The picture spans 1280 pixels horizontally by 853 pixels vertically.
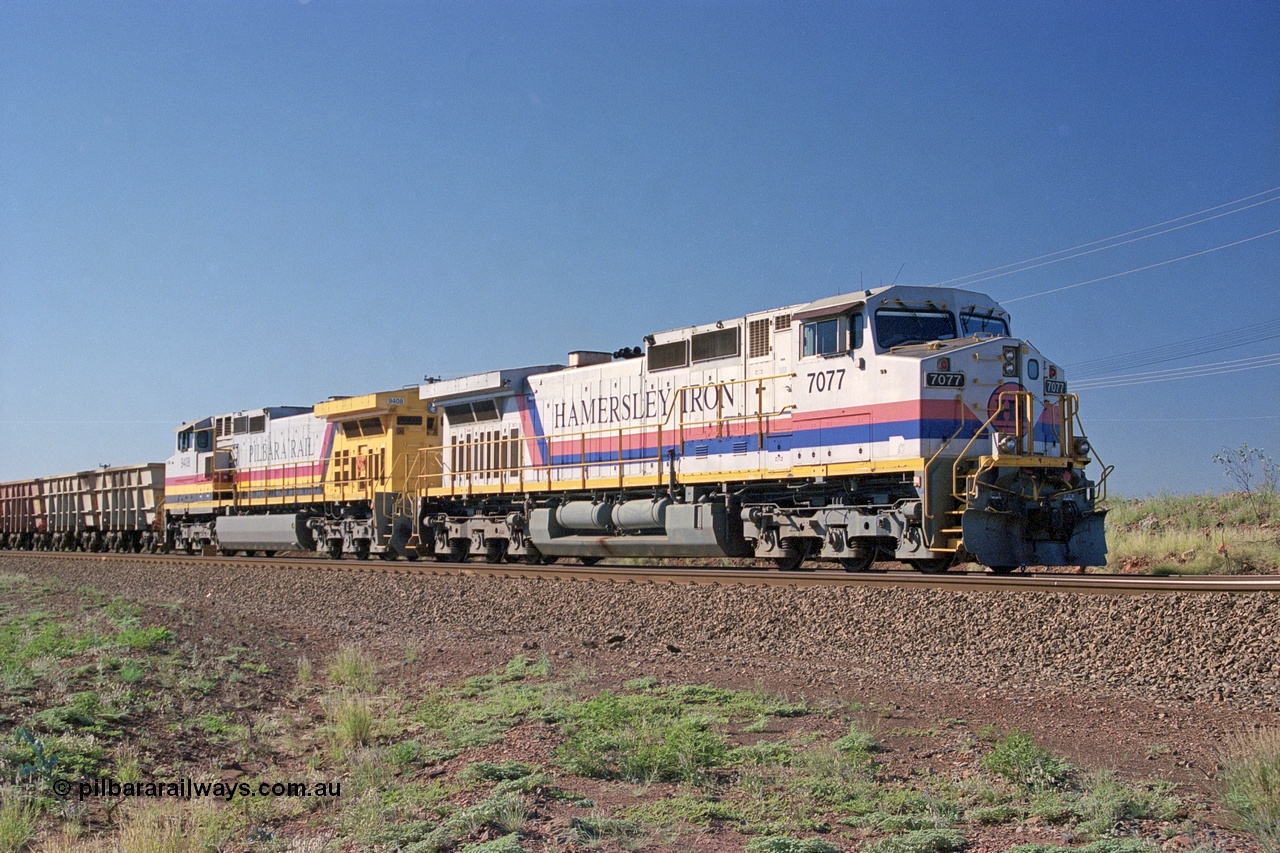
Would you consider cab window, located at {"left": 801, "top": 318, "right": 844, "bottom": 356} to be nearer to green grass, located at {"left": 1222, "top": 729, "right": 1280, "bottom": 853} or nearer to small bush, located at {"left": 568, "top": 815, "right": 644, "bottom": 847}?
green grass, located at {"left": 1222, "top": 729, "right": 1280, "bottom": 853}

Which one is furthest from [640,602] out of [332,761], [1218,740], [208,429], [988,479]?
[208,429]

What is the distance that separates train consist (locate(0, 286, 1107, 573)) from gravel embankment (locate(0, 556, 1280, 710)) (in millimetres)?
2417

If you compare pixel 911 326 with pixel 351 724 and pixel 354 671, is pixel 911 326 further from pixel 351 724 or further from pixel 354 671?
pixel 351 724

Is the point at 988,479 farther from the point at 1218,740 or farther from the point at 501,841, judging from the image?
the point at 501,841

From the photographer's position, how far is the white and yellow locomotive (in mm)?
13570

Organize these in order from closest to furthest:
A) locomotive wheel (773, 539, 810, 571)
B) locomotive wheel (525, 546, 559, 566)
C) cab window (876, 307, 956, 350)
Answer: cab window (876, 307, 956, 350) < locomotive wheel (773, 539, 810, 571) < locomotive wheel (525, 546, 559, 566)

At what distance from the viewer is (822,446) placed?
14.9 m

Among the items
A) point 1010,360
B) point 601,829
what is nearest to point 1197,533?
point 1010,360

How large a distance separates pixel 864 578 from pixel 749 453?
11.9 ft

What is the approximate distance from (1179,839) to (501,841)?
126 inches

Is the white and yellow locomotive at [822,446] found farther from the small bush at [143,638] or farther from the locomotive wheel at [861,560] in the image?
the small bush at [143,638]

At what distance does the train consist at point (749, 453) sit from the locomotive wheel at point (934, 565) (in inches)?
2.1

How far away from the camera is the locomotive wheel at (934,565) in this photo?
14305 millimetres

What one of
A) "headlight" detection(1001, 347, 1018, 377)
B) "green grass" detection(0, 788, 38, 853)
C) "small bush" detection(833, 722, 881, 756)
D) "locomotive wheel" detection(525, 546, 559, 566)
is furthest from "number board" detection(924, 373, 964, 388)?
"green grass" detection(0, 788, 38, 853)
